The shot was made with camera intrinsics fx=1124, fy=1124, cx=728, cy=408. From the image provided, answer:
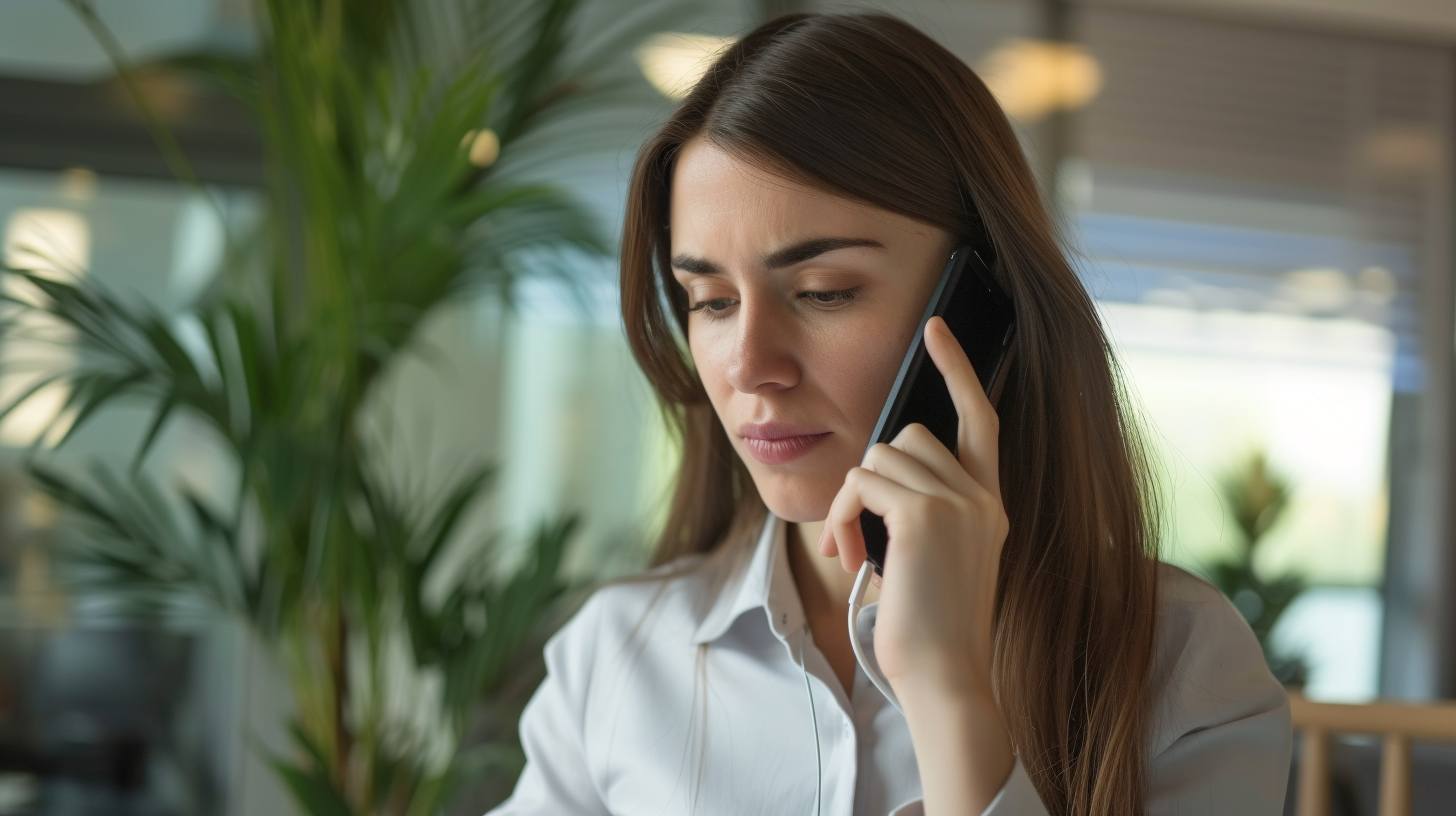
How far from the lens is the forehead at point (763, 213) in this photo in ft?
2.84

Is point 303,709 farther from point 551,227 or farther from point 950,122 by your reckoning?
point 950,122

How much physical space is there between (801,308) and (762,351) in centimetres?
5

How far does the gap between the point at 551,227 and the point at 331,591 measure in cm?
61

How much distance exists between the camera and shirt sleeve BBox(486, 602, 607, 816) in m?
1.09

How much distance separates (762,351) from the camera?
2.86ft

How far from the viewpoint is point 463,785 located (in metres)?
1.55

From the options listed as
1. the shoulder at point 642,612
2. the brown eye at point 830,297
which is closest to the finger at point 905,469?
the brown eye at point 830,297

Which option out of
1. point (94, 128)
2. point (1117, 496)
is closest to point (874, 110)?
point (1117, 496)

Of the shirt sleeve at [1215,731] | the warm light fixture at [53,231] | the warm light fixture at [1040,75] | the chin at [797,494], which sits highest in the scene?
the warm light fixture at [1040,75]

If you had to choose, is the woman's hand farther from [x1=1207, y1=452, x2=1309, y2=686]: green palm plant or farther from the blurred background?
[x1=1207, y1=452, x2=1309, y2=686]: green palm plant

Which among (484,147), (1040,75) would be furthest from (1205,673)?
(1040,75)

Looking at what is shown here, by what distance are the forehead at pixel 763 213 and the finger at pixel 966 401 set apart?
0.29 feet

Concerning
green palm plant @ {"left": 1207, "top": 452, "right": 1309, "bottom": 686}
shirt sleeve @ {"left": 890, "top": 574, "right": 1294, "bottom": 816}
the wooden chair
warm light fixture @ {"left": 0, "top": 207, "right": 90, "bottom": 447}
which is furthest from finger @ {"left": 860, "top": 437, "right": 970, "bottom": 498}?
green palm plant @ {"left": 1207, "top": 452, "right": 1309, "bottom": 686}

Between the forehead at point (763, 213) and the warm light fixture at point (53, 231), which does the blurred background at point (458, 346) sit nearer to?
the warm light fixture at point (53, 231)
